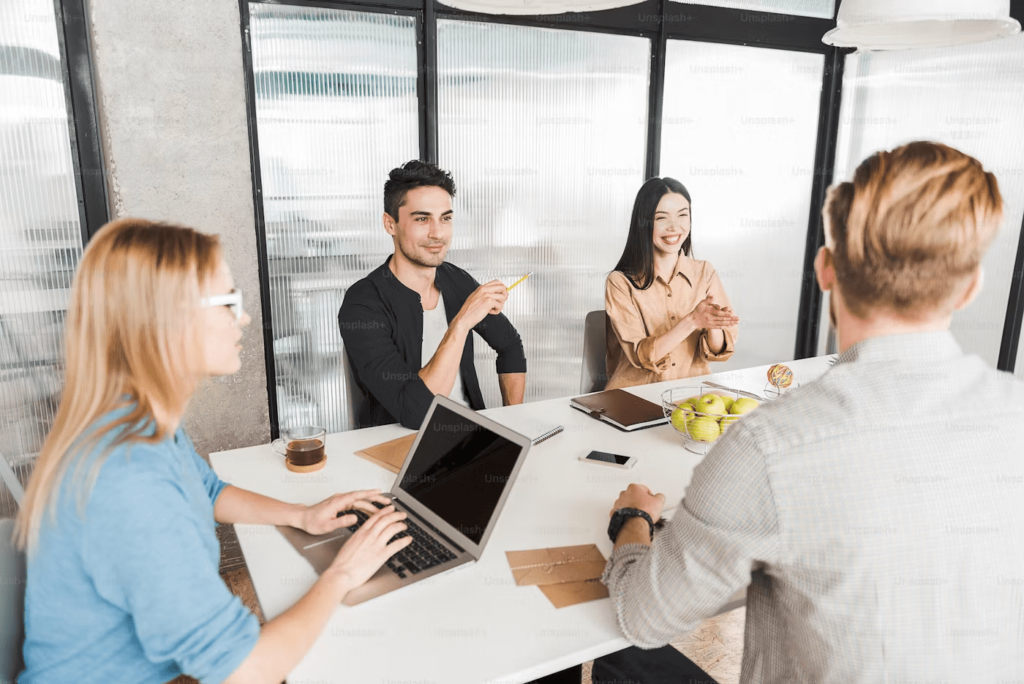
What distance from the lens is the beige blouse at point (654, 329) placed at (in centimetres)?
261

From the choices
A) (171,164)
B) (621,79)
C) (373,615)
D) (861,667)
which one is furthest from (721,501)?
(621,79)

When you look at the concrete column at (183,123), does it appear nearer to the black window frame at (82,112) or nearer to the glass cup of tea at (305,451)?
the black window frame at (82,112)

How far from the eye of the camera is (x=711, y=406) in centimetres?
178

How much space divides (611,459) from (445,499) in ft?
1.71

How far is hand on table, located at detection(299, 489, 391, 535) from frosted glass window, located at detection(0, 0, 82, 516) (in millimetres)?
1641

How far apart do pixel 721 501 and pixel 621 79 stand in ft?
9.79

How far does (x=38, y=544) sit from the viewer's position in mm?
974

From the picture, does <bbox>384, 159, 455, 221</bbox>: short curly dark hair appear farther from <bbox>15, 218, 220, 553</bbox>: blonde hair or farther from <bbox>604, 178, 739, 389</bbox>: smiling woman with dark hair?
<bbox>15, 218, 220, 553</bbox>: blonde hair

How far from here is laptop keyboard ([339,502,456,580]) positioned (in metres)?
1.21

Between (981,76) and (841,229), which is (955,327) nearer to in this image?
(981,76)

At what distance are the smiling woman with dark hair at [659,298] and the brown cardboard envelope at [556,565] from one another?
1.36 meters

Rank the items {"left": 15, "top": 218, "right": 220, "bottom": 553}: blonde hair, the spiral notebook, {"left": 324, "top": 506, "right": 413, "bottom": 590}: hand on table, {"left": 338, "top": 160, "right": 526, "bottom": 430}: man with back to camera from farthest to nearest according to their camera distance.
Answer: {"left": 338, "top": 160, "right": 526, "bottom": 430}: man with back to camera, the spiral notebook, {"left": 324, "top": 506, "right": 413, "bottom": 590}: hand on table, {"left": 15, "top": 218, "right": 220, "bottom": 553}: blonde hair

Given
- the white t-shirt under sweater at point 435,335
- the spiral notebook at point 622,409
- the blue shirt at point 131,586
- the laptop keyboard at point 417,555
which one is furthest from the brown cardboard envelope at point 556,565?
the white t-shirt under sweater at point 435,335

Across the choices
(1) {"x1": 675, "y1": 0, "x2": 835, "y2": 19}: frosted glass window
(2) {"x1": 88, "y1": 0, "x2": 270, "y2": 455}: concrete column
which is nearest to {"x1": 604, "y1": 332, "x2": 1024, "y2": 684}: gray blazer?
(2) {"x1": 88, "y1": 0, "x2": 270, "y2": 455}: concrete column
